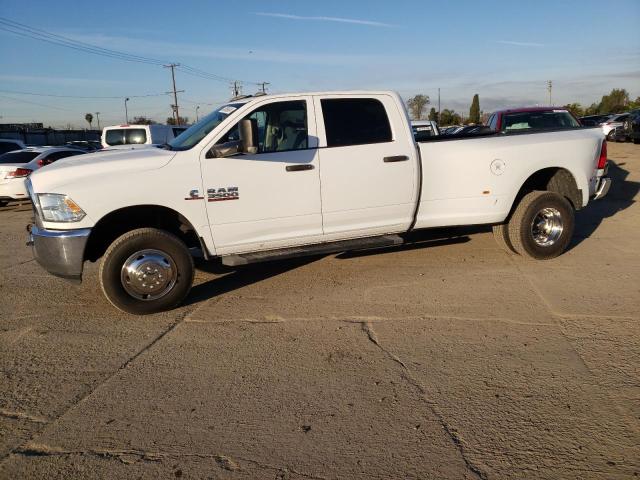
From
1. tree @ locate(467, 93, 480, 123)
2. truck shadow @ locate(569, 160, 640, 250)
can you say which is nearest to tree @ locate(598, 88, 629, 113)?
tree @ locate(467, 93, 480, 123)

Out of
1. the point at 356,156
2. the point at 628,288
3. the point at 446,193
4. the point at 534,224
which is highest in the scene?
the point at 356,156

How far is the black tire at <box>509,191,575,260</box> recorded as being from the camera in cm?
616

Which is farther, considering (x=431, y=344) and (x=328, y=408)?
(x=431, y=344)

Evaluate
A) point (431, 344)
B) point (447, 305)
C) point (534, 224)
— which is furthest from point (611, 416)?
point (534, 224)

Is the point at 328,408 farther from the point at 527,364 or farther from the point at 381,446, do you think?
the point at 527,364

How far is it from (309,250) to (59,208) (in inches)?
94.5

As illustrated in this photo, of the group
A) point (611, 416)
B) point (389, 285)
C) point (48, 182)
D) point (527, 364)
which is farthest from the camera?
point (389, 285)

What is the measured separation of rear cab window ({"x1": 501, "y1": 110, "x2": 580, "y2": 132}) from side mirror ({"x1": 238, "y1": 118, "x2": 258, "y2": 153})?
8.16m

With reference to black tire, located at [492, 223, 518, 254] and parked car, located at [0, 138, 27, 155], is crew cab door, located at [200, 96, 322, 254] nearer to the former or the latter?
black tire, located at [492, 223, 518, 254]

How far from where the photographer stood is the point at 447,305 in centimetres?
→ 491

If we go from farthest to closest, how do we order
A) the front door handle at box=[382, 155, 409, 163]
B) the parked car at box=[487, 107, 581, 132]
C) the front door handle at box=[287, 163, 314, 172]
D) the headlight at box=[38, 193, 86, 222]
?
the parked car at box=[487, 107, 581, 132] → the front door handle at box=[382, 155, 409, 163] → the front door handle at box=[287, 163, 314, 172] → the headlight at box=[38, 193, 86, 222]

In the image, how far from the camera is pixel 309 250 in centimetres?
536

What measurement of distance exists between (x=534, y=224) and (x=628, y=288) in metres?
1.42

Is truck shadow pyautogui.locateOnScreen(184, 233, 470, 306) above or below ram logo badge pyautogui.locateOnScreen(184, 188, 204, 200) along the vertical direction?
below
